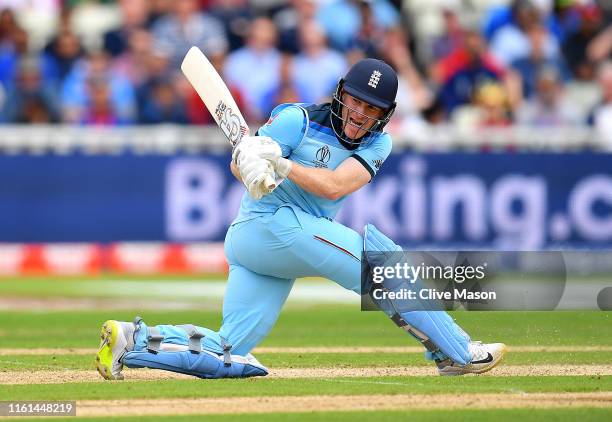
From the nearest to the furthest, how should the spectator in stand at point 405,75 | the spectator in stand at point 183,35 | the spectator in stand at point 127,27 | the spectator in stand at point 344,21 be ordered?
the spectator in stand at point 183,35 → the spectator in stand at point 405,75 → the spectator in stand at point 127,27 → the spectator in stand at point 344,21

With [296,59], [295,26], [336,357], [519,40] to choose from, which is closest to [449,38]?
[519,40]

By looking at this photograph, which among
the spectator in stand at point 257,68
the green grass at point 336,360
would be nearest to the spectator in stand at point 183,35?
the spectator in stand at point 257,68

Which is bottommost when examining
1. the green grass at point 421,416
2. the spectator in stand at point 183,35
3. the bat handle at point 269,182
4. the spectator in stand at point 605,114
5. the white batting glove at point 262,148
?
the green grass at point 421,416

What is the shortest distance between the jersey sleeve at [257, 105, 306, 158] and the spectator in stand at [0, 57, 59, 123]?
9.76 m

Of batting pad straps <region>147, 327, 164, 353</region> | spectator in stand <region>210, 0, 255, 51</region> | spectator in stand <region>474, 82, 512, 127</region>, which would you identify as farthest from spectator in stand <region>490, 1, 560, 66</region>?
batting pad straps <region>147, 327, 164, 353</region>

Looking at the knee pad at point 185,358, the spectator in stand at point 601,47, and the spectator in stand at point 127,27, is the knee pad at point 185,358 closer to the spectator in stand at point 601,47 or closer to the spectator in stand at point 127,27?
the spectator in stand at point 127,27

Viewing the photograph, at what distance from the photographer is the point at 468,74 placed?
18078 mm

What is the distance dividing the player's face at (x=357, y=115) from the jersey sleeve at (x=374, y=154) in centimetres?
11

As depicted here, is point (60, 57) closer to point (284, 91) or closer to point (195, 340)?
point (284, 91)

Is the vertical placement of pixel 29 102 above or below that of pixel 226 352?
above

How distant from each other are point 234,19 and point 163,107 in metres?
1.97

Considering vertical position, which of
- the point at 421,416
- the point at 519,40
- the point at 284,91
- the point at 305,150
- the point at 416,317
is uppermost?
the point at 519,40

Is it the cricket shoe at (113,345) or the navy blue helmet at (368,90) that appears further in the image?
the navy blue helmet at (368,90)

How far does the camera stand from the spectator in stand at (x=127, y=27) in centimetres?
1834
